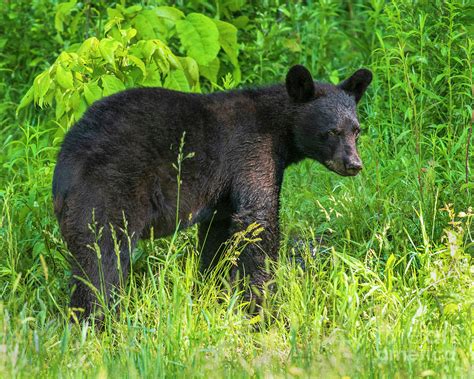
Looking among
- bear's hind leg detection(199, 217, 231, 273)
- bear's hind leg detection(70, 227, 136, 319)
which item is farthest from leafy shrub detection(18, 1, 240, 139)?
bear's hind leg detection(70, 227, 136, 319)

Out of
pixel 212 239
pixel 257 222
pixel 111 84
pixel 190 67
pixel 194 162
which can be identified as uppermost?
pixel 190 67

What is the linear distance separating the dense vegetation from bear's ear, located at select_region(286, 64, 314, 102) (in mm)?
670

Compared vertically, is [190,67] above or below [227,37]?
below

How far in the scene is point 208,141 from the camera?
19.6 feet

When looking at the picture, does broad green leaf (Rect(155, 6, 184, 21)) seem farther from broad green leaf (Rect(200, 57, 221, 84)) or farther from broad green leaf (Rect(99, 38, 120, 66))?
broad green leaf (Rect(99, 38, 120, 66))

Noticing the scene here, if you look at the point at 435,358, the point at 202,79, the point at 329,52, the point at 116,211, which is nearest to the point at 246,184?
the point at 116,211

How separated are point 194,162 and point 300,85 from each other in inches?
39.5

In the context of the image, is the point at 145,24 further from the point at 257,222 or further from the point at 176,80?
the point at 257,222

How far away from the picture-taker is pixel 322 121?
6352 mm

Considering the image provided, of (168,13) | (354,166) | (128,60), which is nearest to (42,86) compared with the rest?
(128,60)

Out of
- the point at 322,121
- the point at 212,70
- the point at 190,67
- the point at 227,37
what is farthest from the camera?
the point at 212,70

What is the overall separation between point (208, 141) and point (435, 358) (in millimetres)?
2200

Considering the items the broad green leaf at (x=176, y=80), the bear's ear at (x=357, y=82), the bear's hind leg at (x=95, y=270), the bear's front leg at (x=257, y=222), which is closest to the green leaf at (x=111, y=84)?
the broad green leaf at (x=176, y=80)

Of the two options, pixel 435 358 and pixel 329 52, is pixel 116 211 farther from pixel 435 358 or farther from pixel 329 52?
pixel 329 52
